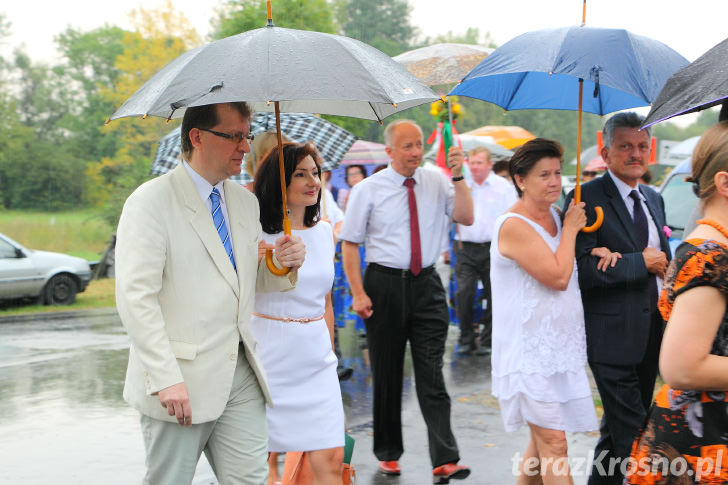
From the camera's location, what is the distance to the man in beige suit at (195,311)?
10.5ft

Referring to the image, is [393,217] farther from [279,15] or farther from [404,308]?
[279,15]

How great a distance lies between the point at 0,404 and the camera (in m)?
7.73

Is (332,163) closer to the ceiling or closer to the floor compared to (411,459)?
closer to the ceiling

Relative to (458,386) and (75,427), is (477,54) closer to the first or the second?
(458,386)

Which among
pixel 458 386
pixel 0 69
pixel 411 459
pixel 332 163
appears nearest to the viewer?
pixel 411 459

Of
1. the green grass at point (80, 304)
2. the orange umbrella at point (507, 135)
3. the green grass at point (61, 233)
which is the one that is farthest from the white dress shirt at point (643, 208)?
the green grass at point (61, 233)

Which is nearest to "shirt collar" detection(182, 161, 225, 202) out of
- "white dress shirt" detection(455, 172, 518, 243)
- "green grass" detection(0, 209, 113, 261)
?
"white dress shirt" detection(455, 172, 518, 243)

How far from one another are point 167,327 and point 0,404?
525cm

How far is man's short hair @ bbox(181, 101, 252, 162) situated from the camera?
3.52 metres

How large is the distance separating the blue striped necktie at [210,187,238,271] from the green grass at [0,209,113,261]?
27.1 metres

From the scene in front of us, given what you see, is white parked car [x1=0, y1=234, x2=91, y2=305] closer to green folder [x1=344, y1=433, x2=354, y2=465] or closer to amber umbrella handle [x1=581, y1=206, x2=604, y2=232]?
green folder [x1=344, y1=433, x2=354, y2=465]

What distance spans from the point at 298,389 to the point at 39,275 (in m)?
11.6

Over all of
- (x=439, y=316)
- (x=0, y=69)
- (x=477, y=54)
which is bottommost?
(x=439, y=316)

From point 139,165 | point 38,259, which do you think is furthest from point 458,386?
point 139,165
